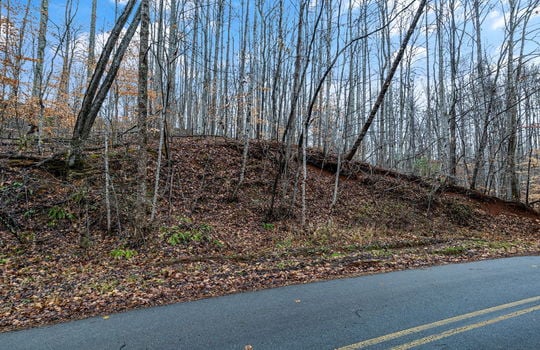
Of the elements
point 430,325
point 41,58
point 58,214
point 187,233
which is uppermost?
point 41,58

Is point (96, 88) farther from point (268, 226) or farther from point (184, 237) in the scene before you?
point (268, 226)

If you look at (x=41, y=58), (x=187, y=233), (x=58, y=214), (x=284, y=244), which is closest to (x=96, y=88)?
(x=41, y=58)

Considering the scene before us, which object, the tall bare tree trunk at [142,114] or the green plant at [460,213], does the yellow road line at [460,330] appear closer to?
the tall bare tree trunk at [142,114]

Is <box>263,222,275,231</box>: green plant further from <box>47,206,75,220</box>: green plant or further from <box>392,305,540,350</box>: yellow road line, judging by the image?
<box>392,305,540,350</box>: yellow road line

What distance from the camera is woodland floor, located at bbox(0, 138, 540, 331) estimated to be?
17.4 ft

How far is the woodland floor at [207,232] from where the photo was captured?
5.31 m

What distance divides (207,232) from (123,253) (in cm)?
228

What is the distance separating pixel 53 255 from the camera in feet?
22.7

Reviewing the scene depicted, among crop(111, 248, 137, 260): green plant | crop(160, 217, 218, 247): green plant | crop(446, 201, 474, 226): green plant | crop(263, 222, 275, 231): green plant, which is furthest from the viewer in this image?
crop(446, 201, 474, 226): green plant

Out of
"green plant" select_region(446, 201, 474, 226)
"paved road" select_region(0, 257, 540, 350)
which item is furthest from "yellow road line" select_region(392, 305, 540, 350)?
"green plant" select_region(446, 201, 474, 226)

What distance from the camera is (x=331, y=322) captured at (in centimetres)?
372

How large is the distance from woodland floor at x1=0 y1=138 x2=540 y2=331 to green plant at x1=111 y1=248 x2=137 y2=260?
0.02 m

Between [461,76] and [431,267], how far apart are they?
13761 millimetres

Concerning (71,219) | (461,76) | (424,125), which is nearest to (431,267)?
(71,219)
